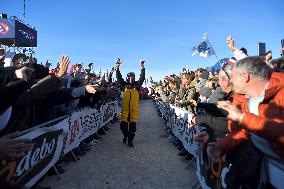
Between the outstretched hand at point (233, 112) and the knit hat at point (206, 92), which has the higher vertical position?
the knit hat at point (206, 92)

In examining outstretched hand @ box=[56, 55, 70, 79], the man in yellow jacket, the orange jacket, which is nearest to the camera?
the orange jacket

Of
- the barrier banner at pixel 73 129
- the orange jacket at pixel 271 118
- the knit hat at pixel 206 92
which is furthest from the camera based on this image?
the knit hat at pixel 206 92

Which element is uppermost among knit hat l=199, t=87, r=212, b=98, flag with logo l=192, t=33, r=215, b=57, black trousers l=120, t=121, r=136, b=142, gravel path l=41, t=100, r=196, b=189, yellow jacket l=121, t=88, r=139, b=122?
flag with logo l=192, t=33, r=215, b=57

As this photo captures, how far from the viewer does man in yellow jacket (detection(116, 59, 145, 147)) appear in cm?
1113

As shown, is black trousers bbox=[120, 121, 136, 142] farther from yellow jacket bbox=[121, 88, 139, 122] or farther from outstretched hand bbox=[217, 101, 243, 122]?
outstretched hand bbox=[217, 101, 243, 122]

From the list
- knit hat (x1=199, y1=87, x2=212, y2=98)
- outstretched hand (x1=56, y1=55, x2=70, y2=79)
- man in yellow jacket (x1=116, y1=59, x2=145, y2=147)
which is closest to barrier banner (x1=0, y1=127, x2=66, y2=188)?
outstretched hand (x1=56, y1=55, x2=70, y2=79)

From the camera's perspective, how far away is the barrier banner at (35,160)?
13.6 feet

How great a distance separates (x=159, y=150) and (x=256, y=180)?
22.9ft

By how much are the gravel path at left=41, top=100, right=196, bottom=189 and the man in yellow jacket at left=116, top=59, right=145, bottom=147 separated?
596 mm

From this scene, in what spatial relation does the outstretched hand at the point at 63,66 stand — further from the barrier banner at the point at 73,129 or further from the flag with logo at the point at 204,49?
the flag with logo at the point at 204,49

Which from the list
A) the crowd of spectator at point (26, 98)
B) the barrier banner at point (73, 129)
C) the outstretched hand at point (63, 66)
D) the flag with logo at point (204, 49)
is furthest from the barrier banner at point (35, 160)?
the flag with logo at point (204, 49)

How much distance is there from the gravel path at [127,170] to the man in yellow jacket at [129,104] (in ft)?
1.96

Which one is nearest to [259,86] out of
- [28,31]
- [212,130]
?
[212,130]

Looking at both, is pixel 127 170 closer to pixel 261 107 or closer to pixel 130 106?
pixel 130 106
